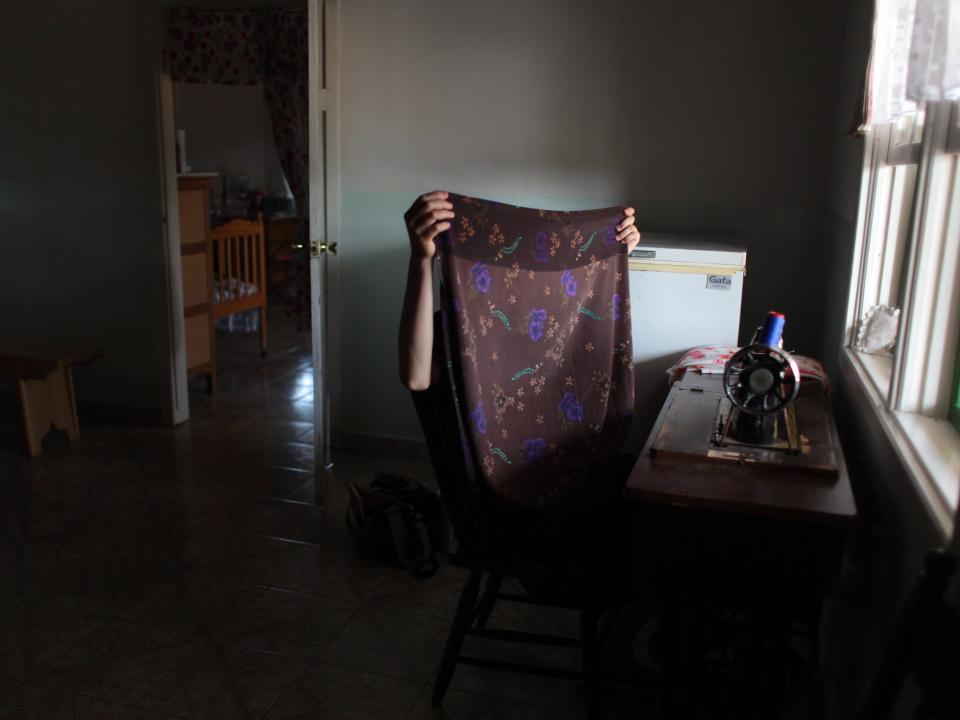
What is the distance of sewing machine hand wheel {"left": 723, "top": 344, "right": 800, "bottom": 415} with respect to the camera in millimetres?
1854

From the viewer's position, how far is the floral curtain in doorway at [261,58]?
13.8ft

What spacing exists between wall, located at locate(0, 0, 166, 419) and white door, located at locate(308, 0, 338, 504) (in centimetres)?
100

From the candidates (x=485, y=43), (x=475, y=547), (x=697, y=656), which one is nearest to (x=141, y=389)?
(x=485, y=43)

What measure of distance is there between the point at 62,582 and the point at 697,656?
6.71 ft

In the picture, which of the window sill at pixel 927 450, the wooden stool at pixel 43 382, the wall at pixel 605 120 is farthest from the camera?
the wooden stool at pixel 43 382

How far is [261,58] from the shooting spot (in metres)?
4.70

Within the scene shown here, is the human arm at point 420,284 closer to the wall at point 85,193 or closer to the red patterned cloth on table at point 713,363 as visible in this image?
the red patterned cloth on table at point 713,363

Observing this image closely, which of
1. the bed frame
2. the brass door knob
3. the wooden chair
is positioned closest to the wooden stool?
the bed frame

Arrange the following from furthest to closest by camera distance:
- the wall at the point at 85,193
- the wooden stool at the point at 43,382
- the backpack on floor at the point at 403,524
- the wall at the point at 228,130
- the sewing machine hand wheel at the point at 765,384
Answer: the wall at the point at 228,130, the wall at the point at 85,193, the wooden stool at the point at 43,382, the backpack on floor at the point at 403,524, the sewing machine hand wheel at the point at 765,384

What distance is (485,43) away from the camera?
3.62 meters

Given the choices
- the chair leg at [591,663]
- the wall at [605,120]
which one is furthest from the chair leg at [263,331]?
the chair leg at [591,663]

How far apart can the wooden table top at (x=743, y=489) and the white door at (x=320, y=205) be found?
1826mm

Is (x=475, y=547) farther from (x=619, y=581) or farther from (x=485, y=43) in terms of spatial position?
(x=485, y=43)

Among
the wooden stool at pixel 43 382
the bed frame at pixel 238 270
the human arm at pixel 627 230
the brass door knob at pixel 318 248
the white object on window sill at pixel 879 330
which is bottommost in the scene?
the wooden stool at pixel 43 382
